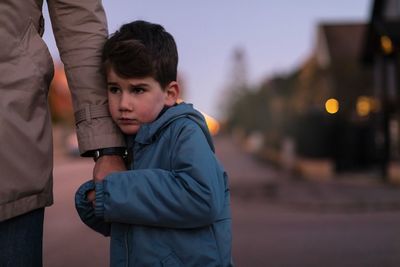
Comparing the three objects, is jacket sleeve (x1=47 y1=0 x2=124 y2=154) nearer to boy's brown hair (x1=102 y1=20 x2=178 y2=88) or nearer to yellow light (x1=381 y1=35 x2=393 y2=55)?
boy's brown hair (x1=102 y1=20 x2=178 y2=88)

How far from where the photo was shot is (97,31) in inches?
92.0

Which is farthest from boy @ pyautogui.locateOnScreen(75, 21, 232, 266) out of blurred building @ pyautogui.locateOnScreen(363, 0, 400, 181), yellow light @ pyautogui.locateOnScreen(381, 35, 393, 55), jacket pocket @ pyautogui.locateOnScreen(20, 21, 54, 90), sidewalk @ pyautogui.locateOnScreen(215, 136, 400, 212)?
yellow light @ pyautogui.locateOnScreen(381, 35, 393, 55)

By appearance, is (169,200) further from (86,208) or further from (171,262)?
(86,208)

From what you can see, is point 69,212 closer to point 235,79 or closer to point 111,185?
point 111,185

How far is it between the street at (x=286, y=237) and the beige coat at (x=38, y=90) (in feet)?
14.1

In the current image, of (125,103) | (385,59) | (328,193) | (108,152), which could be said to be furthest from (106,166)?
(385,59)

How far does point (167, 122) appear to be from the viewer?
2180mm

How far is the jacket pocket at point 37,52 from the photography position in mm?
2092

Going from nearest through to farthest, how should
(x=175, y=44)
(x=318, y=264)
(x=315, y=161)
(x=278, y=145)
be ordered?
(x=175, y=44) → (x=318, y=264) → (x=315, y=161) → (x=278, y=145)

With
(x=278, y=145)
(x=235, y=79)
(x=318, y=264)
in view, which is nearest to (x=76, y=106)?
(x=318, y=264)

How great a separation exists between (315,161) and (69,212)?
9.45m

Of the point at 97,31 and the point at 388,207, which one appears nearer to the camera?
the point at 97,31

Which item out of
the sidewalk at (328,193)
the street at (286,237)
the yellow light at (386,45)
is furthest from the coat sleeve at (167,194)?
the yellow light at (386,45)

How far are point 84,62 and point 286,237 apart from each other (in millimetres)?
6206
